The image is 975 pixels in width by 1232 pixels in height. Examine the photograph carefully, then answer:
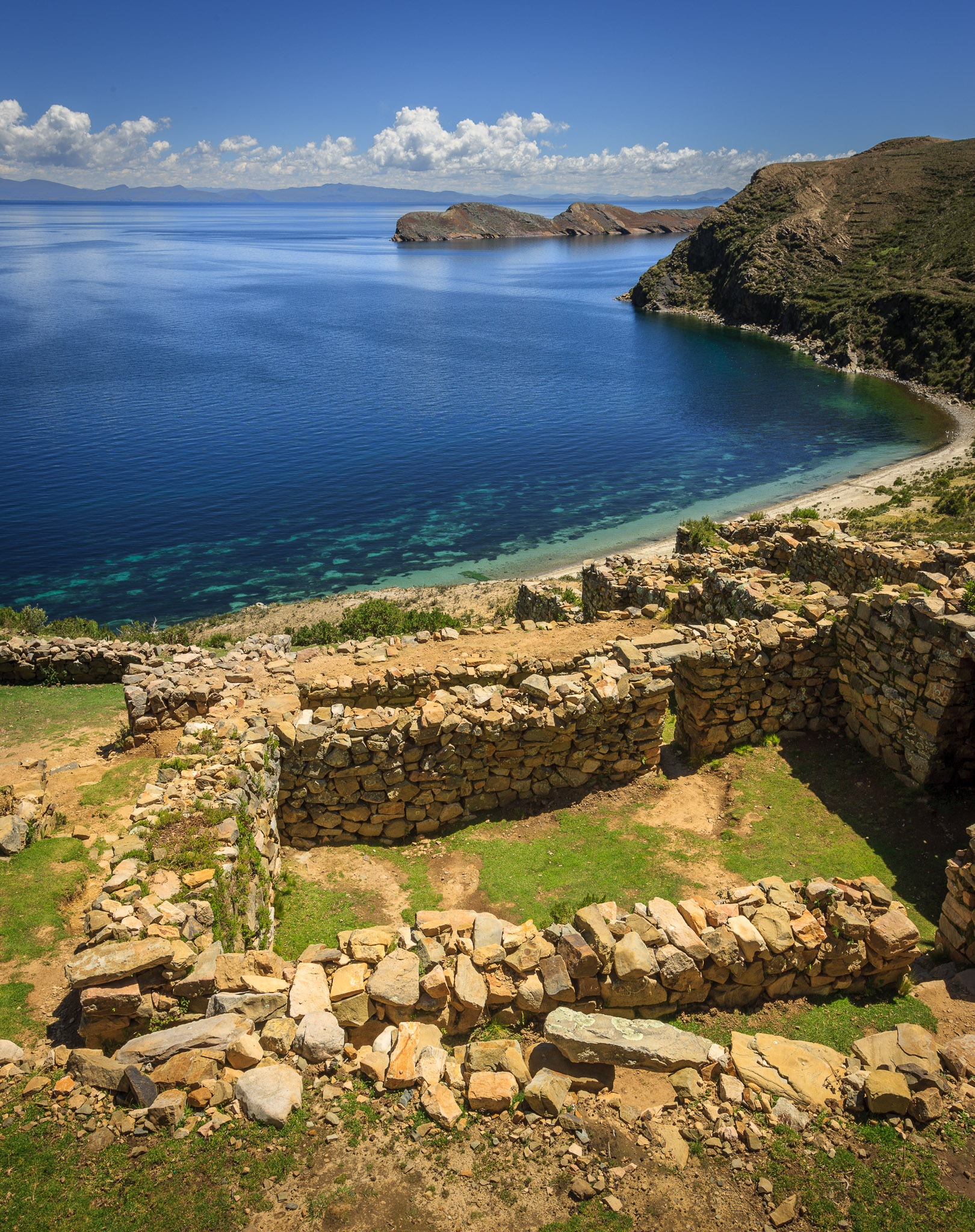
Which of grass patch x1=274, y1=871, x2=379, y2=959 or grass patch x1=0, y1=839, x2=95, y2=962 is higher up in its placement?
grass patch x1=0, y1=839, x2=95, y2=962

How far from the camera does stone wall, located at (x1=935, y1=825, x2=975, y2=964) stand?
889cm

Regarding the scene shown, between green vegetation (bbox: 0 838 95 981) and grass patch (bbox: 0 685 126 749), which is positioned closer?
green vegetation (bbox: 0 838 95 981)

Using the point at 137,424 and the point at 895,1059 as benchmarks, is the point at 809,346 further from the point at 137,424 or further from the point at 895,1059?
the point at 895,1059

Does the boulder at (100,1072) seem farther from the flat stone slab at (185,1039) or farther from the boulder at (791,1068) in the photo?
the boulder at (791,1068)

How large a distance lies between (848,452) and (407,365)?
5163cm

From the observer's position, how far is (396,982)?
763cm

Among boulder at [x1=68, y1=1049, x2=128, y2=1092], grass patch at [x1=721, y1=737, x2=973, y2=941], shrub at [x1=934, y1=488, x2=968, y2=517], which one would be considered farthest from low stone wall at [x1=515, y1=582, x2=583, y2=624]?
shrub at [x1=934, y1=488, x2=968, y2=517]

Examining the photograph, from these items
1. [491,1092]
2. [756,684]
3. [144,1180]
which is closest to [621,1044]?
[491,1092]

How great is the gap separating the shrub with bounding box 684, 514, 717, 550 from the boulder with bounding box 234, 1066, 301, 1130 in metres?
18.2

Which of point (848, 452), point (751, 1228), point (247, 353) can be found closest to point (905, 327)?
point (848, 452)

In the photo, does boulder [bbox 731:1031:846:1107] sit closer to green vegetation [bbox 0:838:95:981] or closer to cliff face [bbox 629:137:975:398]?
green vegetation [bbox 0:838:95:981]

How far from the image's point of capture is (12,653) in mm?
21641

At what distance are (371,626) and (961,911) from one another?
775 inches

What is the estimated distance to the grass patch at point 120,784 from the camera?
41.7ft
